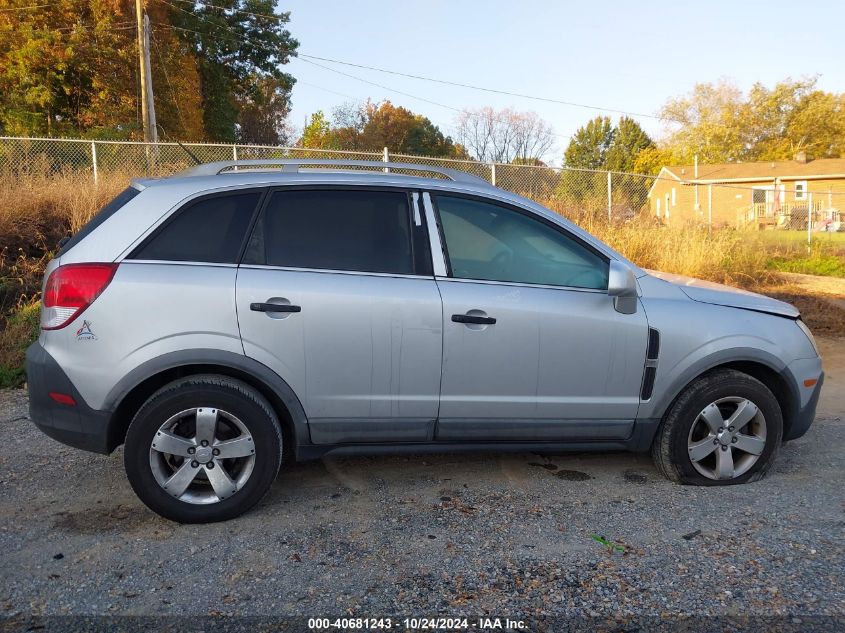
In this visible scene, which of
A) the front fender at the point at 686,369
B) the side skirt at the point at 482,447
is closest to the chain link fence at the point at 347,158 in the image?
the side skirt at the point at 482,447

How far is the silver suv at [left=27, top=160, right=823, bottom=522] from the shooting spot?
3.41 m

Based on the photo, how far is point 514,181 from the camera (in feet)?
46.5

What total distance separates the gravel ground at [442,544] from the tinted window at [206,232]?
1.39 meters

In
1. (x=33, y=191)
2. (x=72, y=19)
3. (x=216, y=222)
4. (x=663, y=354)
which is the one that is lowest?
(x=663, y=354)

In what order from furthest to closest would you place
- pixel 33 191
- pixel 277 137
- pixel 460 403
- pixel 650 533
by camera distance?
1. pixel 277 137
2. pixel 33 191
3. pixel 460 403
4. pixel 650 533

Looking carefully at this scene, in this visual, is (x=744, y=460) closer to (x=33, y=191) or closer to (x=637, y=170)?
(x=33, y=191)

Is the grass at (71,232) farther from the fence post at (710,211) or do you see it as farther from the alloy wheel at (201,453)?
the alloy wheel at (201,453)

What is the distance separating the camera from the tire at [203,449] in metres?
3.38

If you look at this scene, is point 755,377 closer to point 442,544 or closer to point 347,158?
point 442,544

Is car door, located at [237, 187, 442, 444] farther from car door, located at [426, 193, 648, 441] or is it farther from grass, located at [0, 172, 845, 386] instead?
grass, located at [0, 172, 845, 386]

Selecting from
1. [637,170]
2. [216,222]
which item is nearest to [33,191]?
[216,222]

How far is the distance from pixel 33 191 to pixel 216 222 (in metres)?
7.30

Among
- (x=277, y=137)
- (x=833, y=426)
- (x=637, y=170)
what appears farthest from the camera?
(x=637, y=170)

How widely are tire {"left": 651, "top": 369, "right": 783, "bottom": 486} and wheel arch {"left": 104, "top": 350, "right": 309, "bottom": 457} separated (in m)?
2.10
